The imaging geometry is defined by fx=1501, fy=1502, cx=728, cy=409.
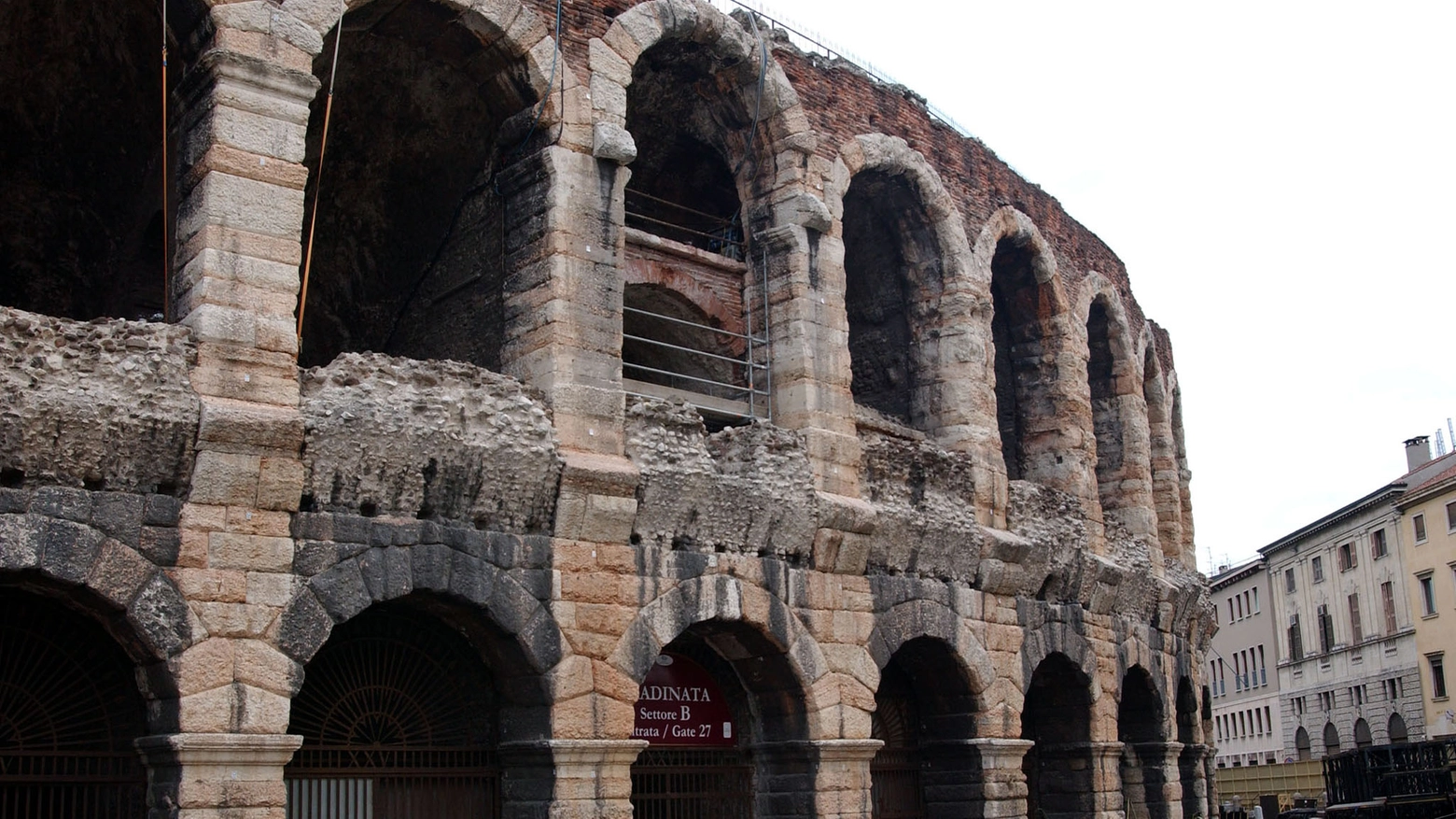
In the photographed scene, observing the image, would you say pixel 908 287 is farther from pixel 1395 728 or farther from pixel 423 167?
pixel 1395 728

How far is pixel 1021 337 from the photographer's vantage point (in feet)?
54.5

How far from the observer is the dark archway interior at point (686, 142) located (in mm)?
12805

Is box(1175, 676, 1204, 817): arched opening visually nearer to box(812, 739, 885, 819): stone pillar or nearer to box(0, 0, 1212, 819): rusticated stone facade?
box(0, 0, 1212, 819): rusticated stone facade

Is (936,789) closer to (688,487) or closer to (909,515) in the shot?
(909,515)

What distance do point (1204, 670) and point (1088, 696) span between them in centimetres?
623

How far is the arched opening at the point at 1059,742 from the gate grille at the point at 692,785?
4.14 meters

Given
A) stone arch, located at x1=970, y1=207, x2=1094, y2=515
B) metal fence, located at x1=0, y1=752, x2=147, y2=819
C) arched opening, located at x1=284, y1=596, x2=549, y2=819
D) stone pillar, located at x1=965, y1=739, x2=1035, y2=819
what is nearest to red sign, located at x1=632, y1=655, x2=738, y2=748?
arched opening, located at x1=284, y1=596, x2=549, y2=819

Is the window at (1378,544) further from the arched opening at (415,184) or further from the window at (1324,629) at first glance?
the arched opening at (415,184)

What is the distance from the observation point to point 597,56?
36.9 ft

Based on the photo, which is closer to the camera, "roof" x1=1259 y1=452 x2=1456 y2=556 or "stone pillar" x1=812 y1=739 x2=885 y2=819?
"stone pillar" x1=812 y1=739 x2=885 y2=819

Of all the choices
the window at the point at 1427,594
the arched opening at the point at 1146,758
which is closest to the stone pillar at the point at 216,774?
the arched opening at the point at 1146,758

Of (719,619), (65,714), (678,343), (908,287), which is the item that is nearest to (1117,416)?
(908,287)

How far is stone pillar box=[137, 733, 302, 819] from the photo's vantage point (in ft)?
26.8

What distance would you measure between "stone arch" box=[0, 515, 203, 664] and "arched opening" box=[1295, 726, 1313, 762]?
1521 inches
